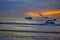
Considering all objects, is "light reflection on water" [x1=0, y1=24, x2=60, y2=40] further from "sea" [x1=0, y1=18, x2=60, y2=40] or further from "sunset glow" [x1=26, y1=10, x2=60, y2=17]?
"sunset glow" [x1=26, y1=10, x2=60, y2=17]

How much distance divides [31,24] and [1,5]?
1.08ft

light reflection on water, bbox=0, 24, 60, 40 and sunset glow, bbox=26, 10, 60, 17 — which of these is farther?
sunset glow, bbox=26, 10, 60, 17

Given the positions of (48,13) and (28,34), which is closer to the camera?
(28,34)

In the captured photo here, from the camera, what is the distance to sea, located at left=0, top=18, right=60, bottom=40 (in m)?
0.81

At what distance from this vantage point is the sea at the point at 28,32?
2.66 ft

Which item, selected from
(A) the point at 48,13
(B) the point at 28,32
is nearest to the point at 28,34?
(B) the point at 28,32

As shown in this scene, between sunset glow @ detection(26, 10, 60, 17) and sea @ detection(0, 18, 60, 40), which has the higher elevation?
sunset glow @ detection(26, 10, 60, 17)

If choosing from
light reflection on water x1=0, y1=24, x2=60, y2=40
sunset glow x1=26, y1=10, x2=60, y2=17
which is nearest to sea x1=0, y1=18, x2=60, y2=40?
light reflection on water x1=0, y1=24, x2=60, y2=40

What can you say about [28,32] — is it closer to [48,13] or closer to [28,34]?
[28,34]

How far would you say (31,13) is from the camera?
3.27 feet

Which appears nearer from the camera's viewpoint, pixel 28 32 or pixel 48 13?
pixel 28 32

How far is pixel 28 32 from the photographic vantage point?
2.73ft

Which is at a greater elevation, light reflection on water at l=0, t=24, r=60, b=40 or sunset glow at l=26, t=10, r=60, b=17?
sunset glow at l=26, t=10, r=60, b=17

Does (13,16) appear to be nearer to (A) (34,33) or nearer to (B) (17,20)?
(B) (17,20)
